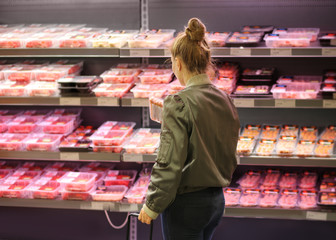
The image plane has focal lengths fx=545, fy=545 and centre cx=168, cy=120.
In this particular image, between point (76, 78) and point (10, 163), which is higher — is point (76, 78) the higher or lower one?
the higher one

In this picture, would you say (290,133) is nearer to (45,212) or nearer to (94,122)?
(94,122)

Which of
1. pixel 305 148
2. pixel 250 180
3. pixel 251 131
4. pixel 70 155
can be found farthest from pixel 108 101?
pixel 305 148

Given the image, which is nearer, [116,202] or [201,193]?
[201,193]

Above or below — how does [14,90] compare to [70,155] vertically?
above

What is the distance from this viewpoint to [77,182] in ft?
13.5

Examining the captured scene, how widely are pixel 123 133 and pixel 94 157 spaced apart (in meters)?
0.31

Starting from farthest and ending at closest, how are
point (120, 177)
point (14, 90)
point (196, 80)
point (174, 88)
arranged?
1. point (120, 177)
2. point (14, 90)
3. point (174, 88)
4. point (196, 80)

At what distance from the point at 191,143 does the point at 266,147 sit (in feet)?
5.13

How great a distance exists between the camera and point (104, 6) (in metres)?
4.45

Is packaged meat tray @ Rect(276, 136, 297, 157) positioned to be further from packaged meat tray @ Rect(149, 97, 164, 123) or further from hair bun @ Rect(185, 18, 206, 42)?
hair bun @ Rect(185, 18, 206, 42)

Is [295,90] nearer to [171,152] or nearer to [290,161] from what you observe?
[290,161]

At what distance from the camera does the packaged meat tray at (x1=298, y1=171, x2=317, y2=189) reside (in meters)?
4.06

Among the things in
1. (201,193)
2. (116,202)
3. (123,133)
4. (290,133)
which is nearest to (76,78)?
(123,133)

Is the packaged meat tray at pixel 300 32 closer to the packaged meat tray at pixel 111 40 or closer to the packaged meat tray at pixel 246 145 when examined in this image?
the packaged meat tray at pixel 246 145
